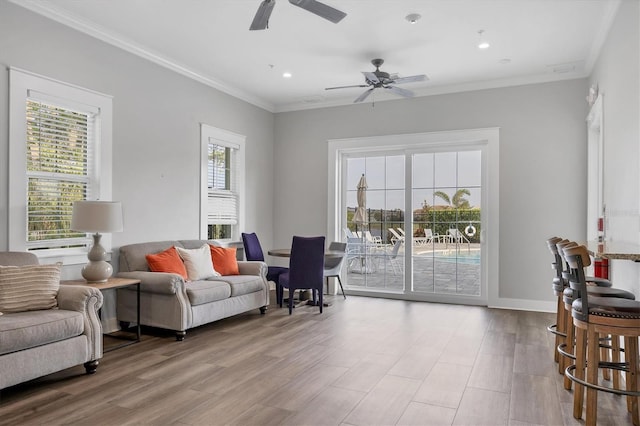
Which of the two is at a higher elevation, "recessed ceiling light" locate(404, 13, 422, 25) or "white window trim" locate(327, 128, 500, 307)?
"recessed ceiling light" locate(404, 13, 422, 25)

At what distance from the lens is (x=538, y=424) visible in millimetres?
2500

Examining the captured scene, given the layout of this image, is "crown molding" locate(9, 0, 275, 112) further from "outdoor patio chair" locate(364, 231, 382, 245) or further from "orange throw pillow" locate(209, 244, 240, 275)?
"outdoor patio chair" locate(364, 231, 382, 245)

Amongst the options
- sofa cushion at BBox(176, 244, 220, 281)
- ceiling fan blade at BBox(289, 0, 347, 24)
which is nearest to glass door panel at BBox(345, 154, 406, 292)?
sofa cushion at BBox(176, 244, 220, 281)

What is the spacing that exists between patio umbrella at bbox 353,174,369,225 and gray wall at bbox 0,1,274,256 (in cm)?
205

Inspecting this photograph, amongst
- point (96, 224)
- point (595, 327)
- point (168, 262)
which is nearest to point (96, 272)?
point (96, 224)

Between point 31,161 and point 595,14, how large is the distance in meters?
5.24

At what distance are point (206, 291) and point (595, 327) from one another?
11.2ft

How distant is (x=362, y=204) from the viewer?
22.6ft

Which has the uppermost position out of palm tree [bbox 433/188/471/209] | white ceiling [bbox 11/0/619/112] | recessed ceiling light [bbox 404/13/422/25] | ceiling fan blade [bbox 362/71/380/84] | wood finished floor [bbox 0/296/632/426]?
white ceiling [bbox 11/0/619/112]

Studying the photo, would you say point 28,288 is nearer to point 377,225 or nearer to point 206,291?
point 206,291

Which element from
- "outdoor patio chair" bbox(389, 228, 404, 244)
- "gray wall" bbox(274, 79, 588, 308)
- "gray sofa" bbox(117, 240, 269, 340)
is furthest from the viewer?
"outdoor patio chair" bbox(389, 228, 404, 244)

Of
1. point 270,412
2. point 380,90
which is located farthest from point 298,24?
point 270,412

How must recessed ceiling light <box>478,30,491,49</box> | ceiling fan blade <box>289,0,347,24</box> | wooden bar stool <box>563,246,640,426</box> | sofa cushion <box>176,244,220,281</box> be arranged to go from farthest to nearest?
sofa cushion <box>176,244,220,281</box>
recessed ceiling light <box>478,30,491,49</box>
ceiling fan blade <box>289,0,347,24</box>
wooden bar stool <box>563,246,640,426</box>

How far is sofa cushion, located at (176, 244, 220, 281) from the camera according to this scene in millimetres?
4855
